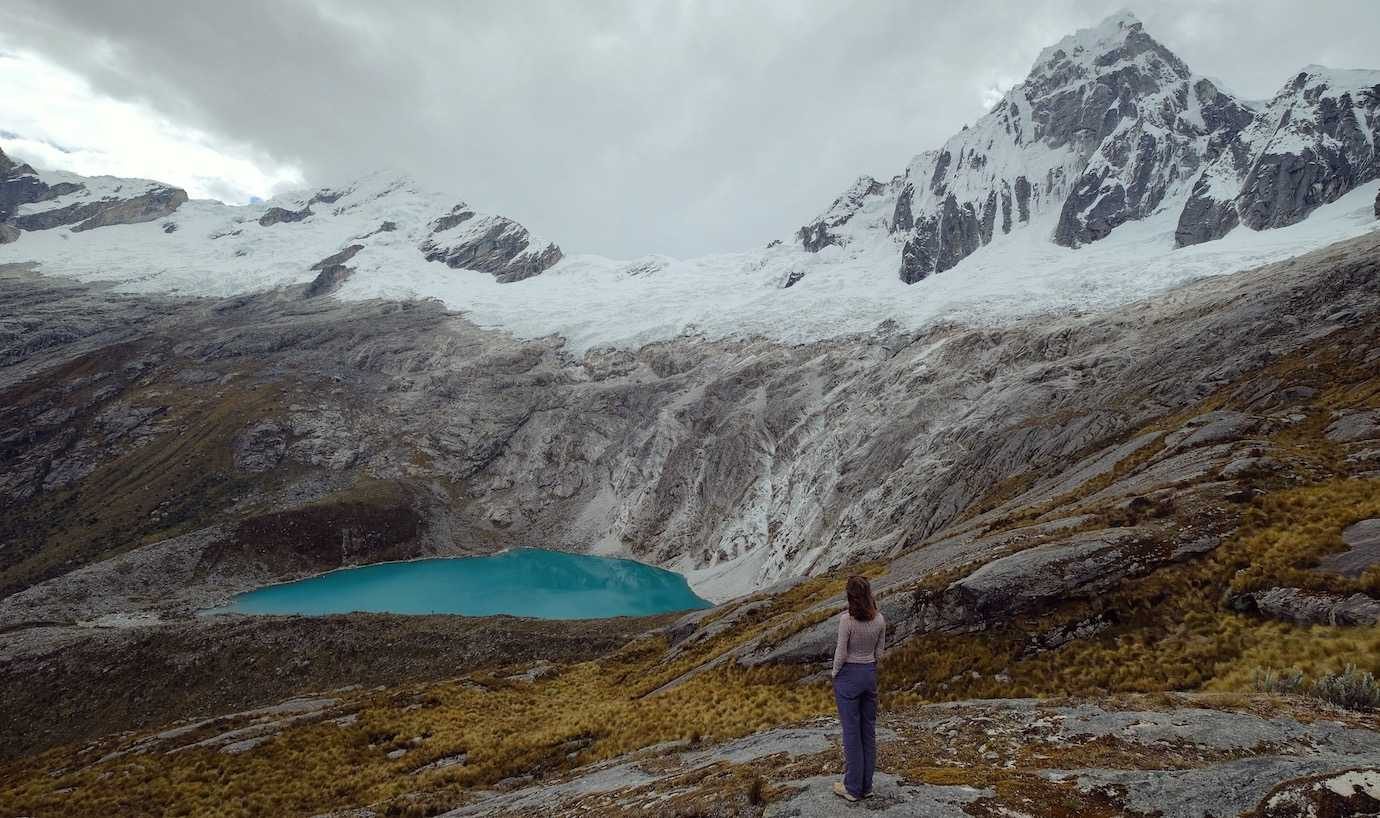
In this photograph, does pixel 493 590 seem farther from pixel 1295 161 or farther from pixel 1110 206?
pixel 1295 161

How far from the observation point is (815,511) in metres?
86.1

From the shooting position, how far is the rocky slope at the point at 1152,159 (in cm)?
12812

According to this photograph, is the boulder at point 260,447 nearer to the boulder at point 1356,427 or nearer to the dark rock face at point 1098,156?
the boulder at point 1356,427

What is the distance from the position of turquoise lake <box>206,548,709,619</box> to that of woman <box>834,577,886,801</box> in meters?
82.9

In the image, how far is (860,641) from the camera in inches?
354

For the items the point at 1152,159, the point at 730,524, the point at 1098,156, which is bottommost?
the point at 730,524

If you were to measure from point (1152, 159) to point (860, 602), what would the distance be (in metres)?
207

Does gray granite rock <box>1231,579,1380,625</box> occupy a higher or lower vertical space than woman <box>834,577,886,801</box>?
lower

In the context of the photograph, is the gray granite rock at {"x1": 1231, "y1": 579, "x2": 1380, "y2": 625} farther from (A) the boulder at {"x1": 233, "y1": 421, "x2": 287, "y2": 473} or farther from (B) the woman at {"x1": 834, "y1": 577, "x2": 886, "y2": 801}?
(A) the boulder at {"x1": 233, "y1": 421, "x2": 287, "y2": 473}

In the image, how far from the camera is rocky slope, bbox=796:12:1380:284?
420ft

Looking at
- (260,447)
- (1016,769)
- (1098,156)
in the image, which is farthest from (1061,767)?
(1098,156)

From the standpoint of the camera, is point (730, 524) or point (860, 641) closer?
point (860, 641)

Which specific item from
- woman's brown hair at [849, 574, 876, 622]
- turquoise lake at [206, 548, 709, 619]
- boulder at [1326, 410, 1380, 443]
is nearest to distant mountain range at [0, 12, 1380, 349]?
turquoise lake at [206, 548, 709, 619]

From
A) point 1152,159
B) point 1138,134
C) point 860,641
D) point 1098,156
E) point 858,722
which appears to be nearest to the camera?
point 858,722
